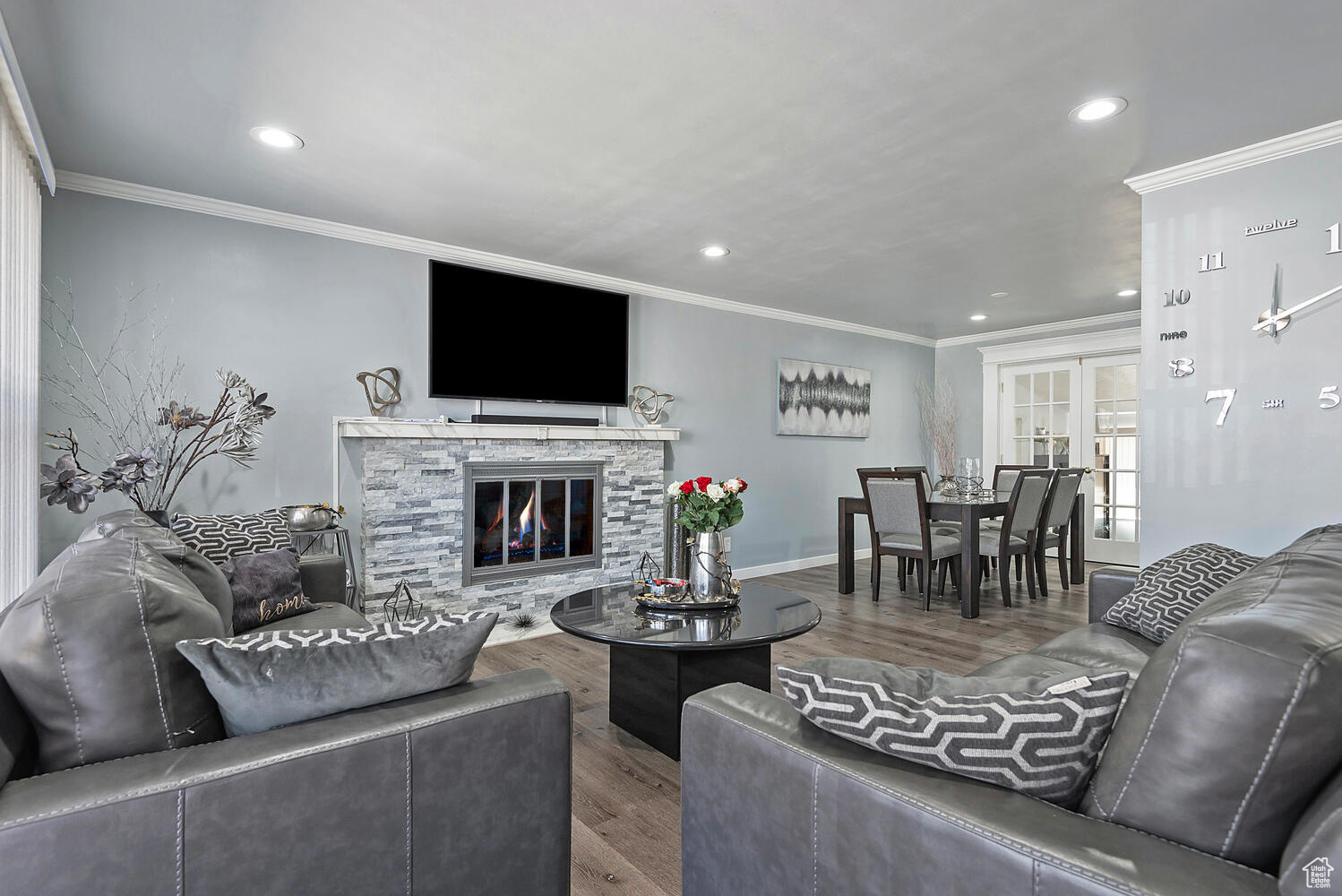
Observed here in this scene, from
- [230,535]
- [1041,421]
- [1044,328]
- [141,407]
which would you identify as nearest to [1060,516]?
[1041,421]

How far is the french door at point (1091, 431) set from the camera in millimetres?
6141

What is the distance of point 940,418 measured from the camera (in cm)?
736

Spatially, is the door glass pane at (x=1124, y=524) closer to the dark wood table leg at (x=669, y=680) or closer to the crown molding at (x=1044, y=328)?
the crown molding at (x=1044, y=328)

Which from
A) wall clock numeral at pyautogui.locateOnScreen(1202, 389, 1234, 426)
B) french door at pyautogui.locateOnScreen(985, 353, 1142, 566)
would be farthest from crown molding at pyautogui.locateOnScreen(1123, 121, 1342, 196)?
french door at pyautogui.locateOnScreen(985, 353, 1142, 566)

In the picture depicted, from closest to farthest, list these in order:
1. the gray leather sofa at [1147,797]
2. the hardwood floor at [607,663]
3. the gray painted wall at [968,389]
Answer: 1. the gray leather sofa at [1147,797]
2. the hardwood floor at [607,663]
3. the gray painted wall at [968,389]

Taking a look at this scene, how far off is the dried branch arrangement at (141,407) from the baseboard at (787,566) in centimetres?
374

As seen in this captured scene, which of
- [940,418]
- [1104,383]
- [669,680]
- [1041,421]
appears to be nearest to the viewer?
[669,680]

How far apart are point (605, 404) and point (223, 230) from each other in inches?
95.8

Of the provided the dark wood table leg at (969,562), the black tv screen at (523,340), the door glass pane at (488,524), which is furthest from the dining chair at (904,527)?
the door glass pane at (488,524)

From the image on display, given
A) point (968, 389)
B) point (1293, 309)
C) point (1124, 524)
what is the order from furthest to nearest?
point (968, 389) < point (1124, 524) < point (1293, 309)

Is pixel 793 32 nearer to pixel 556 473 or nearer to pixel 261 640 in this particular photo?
pixel 261 640

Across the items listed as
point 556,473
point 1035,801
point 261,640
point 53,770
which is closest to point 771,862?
point 1035,801

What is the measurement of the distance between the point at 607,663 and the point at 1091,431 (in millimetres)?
5350

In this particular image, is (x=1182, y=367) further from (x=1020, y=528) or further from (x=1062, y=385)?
(x=1062, y=385)
